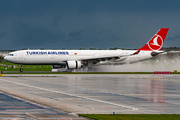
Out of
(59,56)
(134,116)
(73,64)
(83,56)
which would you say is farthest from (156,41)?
(134,116)

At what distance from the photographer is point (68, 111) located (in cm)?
1636

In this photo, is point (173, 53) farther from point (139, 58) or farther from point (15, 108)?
point (15, 108)

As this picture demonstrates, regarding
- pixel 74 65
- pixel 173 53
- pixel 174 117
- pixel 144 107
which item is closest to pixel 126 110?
pixel 144 107

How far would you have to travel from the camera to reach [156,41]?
7312cm

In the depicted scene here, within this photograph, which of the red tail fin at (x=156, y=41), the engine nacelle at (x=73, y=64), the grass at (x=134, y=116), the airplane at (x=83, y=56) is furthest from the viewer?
the red tail fin at (x=156, y=41)

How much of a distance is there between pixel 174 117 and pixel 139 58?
187 feet

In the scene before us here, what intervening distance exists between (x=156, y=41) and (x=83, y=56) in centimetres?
1864

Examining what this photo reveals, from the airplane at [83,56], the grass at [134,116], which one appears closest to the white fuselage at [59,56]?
the airplane at [83,56]

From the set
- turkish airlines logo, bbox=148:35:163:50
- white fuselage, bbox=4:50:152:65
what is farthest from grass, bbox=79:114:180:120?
turkish airlines logo, bbox=148:35:163:50

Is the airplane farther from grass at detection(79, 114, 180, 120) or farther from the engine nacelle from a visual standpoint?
grass at detection(79, 114, 180, 120)

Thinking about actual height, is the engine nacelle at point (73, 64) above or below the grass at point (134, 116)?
above

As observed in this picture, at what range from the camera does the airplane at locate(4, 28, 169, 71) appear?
65.2 metres

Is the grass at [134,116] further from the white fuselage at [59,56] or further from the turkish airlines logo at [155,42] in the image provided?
the turkish airlines logo at [155,42]

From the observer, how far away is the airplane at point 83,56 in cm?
6525
